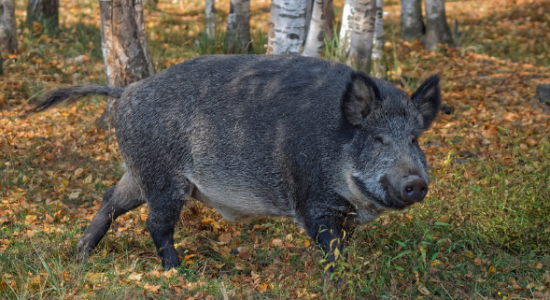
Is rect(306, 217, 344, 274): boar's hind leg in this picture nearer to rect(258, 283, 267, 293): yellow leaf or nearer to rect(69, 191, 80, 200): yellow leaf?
rect(258, 283, 267, 293): yellow leaf

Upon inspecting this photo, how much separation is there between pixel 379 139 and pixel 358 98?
1.07 ft

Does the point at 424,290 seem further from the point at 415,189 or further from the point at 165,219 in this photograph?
the point at 165,219

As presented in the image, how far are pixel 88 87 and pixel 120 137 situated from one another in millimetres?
588

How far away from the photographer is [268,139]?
4.46 m

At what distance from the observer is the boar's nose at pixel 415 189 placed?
363 cm

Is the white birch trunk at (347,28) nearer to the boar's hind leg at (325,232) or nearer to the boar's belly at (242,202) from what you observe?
the boar's belly at (242,202)

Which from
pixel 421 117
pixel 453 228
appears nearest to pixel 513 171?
pixel 453 228

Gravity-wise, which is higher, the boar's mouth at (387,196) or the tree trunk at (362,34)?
the tree trunk at (362,34)

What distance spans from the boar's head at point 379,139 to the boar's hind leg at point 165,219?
1.41 metres

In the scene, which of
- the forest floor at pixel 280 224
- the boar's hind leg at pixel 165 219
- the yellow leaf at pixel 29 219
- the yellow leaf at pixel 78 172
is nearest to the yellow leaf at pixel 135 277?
the forest floor at pixel 280 224

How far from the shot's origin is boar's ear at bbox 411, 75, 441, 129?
14.2ft

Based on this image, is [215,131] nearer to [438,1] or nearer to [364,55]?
[364,55]

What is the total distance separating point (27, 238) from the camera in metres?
4.64

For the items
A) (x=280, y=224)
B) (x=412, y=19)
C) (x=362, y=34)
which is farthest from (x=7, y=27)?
(x=412, y=19)
